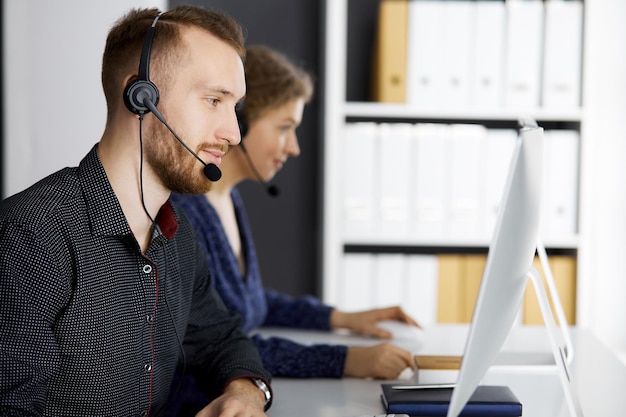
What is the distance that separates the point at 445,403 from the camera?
1.21 m

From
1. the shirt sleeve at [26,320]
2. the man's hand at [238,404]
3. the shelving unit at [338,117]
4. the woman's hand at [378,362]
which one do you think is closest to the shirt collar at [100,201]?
the shirt sleeve at [26,320]

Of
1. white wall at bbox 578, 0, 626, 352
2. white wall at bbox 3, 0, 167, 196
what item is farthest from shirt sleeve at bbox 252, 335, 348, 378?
white wall at bbox 578, 0, 626, 352

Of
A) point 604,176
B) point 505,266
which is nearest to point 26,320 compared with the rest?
point 505,266

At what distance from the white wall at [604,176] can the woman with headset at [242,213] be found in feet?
3.40

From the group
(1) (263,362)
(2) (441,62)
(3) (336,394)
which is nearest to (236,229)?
(1) (263,362)

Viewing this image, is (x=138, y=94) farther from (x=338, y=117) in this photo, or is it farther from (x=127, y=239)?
(x=338, y=117)

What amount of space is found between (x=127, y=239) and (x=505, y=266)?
1.89 ft

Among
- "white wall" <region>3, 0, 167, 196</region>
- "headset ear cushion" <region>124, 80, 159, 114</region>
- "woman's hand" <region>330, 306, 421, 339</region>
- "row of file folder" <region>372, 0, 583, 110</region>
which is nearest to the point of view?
"headset ear cushion" <region>124, 80, 159, 114</region>

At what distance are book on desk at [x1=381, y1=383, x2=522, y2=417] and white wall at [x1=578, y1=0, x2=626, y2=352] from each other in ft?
5.04

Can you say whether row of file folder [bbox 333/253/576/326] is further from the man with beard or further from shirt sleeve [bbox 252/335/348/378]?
the man with beard

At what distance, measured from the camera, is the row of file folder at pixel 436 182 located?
2.59 m

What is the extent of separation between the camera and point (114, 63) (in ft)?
4.12

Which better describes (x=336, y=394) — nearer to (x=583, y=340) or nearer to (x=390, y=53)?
(x=583, y=340)

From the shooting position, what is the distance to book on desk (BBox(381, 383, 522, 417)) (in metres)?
1.20
